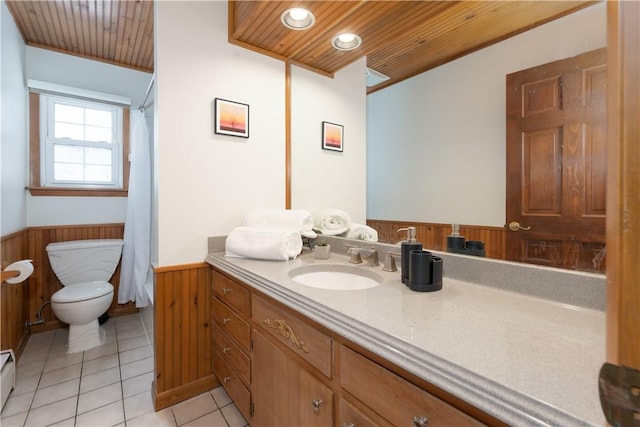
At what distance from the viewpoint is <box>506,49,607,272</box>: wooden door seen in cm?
77

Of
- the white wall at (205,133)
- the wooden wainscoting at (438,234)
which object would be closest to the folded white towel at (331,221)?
the wooden wainscoting at (438,234)

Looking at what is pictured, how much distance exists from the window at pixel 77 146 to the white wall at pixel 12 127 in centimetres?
13

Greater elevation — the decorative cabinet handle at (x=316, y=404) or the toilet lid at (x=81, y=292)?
the decorative cabinet handle at (x=316, y=404)

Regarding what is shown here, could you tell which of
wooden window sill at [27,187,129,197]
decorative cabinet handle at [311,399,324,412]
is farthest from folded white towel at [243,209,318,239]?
wooden window sill at [27,187,129,197]

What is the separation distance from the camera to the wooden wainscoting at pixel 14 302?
5.90ft

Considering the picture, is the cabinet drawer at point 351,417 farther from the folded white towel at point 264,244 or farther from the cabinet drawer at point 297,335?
the folded white towel at point 264,244

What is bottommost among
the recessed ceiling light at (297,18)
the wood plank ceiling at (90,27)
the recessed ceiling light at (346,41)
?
the recessed ceiling light at (346,41)

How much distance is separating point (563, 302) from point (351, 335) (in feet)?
2.08

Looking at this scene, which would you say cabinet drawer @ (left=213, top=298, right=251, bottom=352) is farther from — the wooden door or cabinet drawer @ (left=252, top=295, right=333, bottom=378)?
the wooden door

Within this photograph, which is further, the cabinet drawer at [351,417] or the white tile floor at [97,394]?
the white tile floor at [97,394]

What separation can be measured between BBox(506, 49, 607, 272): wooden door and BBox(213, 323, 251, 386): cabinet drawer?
3.89ft

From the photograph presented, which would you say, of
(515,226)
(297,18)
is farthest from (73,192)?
(515,226)

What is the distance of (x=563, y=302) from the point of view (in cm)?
82

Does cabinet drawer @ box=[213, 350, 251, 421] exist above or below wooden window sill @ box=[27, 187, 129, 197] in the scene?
below
